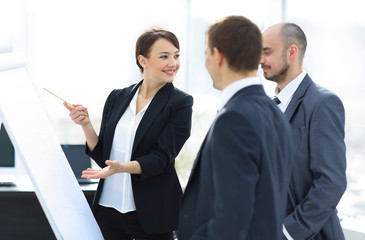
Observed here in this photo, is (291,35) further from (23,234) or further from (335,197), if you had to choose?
(23,234)

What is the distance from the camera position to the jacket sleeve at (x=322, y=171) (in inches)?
66.0

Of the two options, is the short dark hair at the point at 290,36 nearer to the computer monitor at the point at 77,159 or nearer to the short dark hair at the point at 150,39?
the short dark hair at the point at 150,39

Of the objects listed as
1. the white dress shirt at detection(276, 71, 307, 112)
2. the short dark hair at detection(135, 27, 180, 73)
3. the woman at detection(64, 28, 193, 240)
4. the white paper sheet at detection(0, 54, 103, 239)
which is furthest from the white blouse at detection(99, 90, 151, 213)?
the white dress shirt at detection(276, 71, 307, 112)

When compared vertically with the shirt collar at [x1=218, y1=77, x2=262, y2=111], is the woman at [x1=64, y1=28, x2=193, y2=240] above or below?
below

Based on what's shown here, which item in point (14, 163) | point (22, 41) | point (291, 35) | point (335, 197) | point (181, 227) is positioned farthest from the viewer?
point (22, 41)

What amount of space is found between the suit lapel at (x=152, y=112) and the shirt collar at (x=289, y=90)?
50 centimetres

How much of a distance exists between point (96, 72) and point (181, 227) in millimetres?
3068

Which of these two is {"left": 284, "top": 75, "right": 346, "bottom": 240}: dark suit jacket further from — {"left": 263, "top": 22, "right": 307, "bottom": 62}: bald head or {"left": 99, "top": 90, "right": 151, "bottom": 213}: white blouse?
{"left": 99, "top": 90, "right": 151, "bottom": 213}: white blouse

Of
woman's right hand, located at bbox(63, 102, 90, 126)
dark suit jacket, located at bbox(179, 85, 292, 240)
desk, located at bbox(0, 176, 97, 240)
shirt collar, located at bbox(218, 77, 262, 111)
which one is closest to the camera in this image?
dark suit jacket, located at bbox(179, 85, 292, 240)

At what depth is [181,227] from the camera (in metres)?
1.44

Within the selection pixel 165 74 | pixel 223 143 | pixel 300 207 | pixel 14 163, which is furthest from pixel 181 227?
pixel 14 163

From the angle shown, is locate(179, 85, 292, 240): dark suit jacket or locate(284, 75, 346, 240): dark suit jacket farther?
locate(284, 75, 346, 240): dark suit jacket

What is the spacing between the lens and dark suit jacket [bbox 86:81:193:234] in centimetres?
200

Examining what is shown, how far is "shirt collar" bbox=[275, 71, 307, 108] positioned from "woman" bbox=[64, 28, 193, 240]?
0.43m
